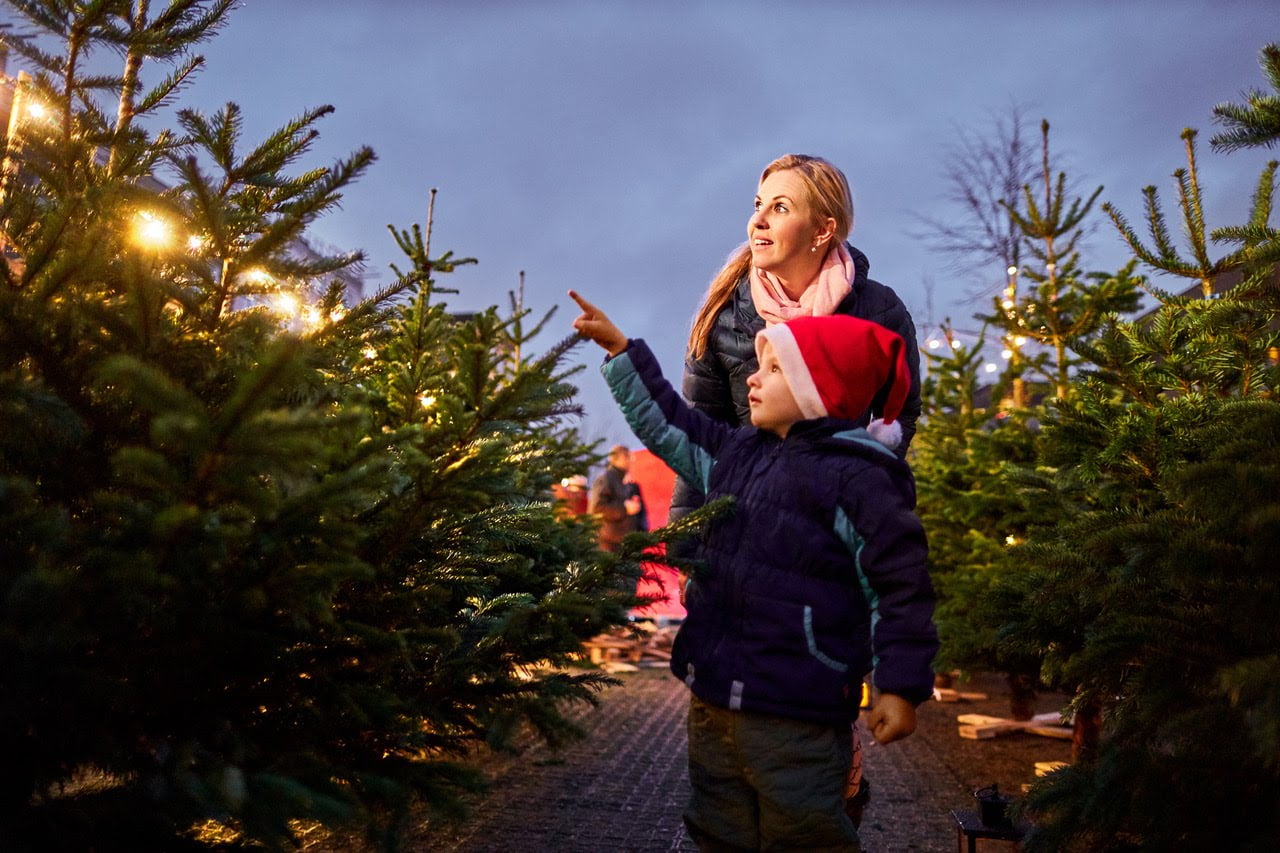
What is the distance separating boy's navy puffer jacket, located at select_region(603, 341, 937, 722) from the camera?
2.05 metres

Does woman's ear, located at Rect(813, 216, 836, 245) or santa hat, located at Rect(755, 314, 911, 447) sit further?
woman's ear, located at Rect(813, 216, 836, 245)

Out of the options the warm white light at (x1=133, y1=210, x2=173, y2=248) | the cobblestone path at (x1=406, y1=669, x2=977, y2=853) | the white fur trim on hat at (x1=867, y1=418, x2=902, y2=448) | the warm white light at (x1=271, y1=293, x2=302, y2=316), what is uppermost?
the warm white light at (x1=133, y1=210, x2=173, y2=248)

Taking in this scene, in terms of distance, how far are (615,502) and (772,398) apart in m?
9.88

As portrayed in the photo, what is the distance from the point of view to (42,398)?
162cm

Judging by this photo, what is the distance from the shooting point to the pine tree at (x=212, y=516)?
149cm

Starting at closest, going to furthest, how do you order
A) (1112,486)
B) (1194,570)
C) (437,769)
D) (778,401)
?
1. (437,769)
2. (1194,570)
3. (778,401)
4. (1112,486)

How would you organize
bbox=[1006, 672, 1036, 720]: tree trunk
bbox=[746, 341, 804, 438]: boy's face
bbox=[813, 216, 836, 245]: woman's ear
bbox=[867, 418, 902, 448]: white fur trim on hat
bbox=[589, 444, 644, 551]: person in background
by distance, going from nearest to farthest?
1. bbox=[746, 341, 804, 438]: boy's face
2. bbox=[867, 418, 902, 448]: white fur trim on hat
3. bbox=[813, 216, 836, 245]: woman's ear
4. bbox=[1006, 672, 1036, 720]: tree trunk
5. bbox=[589, 444, 644, 551]: person in background

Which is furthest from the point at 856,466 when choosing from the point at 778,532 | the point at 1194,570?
the point at 1194,570

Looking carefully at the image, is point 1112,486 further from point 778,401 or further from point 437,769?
point 437,769

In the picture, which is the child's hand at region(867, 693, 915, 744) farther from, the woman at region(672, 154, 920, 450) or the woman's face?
the woman's face

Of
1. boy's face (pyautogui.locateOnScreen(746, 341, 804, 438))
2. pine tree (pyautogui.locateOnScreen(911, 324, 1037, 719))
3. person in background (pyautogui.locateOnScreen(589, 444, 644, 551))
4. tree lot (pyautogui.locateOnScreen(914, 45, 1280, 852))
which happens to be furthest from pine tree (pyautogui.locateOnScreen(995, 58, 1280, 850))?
person in background (pyautogui.locateOnScreen(589, 444, 644, 551))

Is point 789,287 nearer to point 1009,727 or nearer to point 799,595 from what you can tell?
point 799,595

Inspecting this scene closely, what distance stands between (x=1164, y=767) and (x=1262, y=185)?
3.04 meters

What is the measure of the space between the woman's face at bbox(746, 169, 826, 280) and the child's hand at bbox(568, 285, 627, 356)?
75 centimetres
